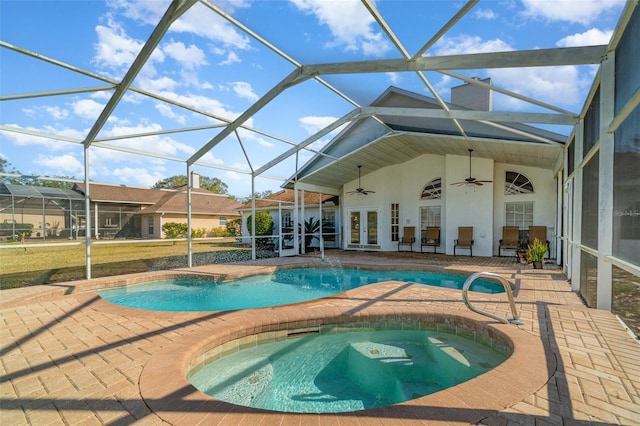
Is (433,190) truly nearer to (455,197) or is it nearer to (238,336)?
(455,197)

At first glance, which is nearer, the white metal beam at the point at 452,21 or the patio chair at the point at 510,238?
the white metal beam at the point at 452,21

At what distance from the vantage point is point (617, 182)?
3.71 m

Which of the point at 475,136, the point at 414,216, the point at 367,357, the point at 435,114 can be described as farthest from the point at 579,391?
the point at 414,216

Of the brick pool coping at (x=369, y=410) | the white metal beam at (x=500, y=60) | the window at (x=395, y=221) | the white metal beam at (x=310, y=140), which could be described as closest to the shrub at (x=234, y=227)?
the white metal beam at (x=310, y=140)

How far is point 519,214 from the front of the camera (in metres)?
11.5

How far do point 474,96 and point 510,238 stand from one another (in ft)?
16.6

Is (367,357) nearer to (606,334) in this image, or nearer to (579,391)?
(579,391)

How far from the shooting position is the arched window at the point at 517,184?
11.3 metres

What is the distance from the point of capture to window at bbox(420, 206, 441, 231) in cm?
1312

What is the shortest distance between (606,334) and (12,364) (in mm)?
6158

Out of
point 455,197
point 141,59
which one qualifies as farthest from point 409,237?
point 141,59

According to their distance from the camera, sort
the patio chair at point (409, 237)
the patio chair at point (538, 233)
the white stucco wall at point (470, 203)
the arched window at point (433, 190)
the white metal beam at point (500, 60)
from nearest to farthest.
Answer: the white metal beam at point (500, 60) → the patio chair at point (538, 233) → the white stucco wall at point (470, 203) → the arched window at point (433, 190) → the patio chair at point (409, 237)

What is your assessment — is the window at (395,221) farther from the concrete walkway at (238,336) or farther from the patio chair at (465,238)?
the concrete walkway at (238,336)

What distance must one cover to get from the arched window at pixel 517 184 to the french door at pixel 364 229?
506cm
